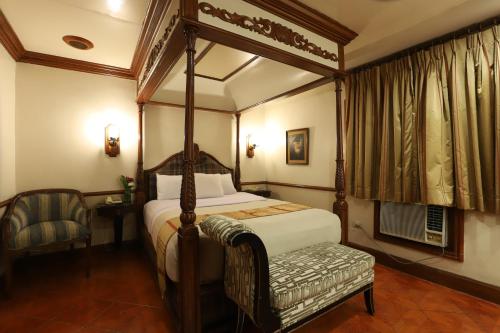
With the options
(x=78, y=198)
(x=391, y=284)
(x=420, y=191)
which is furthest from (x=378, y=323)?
(x=78, y=198)

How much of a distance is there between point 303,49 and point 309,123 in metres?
1.98

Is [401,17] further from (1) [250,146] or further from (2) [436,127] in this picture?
(1) [250,146]

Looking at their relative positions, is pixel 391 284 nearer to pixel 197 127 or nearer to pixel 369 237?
pixel 369 237

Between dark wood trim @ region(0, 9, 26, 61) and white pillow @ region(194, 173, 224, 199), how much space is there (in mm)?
2506

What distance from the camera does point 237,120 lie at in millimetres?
4484

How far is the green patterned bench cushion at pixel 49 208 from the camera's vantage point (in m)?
2.70

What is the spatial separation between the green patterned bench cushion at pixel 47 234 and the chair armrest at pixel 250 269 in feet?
6.32

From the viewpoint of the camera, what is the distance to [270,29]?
196 cm

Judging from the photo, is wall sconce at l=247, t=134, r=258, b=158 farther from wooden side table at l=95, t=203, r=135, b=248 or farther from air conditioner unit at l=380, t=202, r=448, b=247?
air conditioner unit at l=380, t=202, r=448, b=247

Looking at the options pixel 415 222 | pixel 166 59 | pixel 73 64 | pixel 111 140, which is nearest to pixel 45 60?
pixel 73 64

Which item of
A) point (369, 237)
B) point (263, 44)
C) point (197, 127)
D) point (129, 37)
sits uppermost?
point (129, 37)

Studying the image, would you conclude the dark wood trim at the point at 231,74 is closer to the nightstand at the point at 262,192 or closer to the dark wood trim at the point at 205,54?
the dark wood trim at the point at 205,54

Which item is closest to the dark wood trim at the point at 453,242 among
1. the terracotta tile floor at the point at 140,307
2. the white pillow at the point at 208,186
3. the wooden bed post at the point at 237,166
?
the terracotta tile floor at the point at 140,307

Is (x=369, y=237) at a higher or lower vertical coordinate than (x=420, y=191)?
lower
